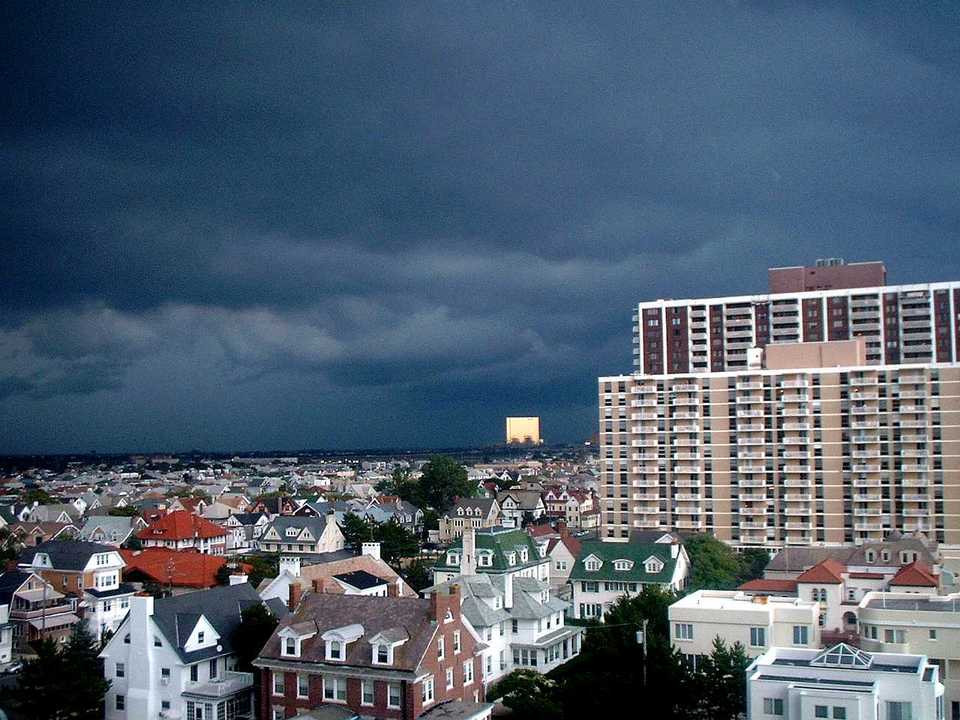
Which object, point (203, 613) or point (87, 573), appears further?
point (87, 573)

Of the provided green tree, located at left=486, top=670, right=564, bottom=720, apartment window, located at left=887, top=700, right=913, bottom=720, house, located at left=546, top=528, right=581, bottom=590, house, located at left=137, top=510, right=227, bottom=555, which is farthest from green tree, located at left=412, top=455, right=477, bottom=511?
apartment window, located at left=887, top=700, right=913, bottom=720

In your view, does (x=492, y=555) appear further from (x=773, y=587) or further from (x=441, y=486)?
(x=441, y=486)

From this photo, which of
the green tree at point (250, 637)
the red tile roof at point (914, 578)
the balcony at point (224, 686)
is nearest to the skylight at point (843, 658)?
the red tile roof at point (914, 578)

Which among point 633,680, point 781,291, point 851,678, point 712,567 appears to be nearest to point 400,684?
point 633,680

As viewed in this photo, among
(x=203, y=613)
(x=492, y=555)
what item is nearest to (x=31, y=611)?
(x=203, y=613)

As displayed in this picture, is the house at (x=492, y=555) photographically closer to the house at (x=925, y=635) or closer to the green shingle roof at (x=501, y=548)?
the green shingle roof at (x=501, y=548)
